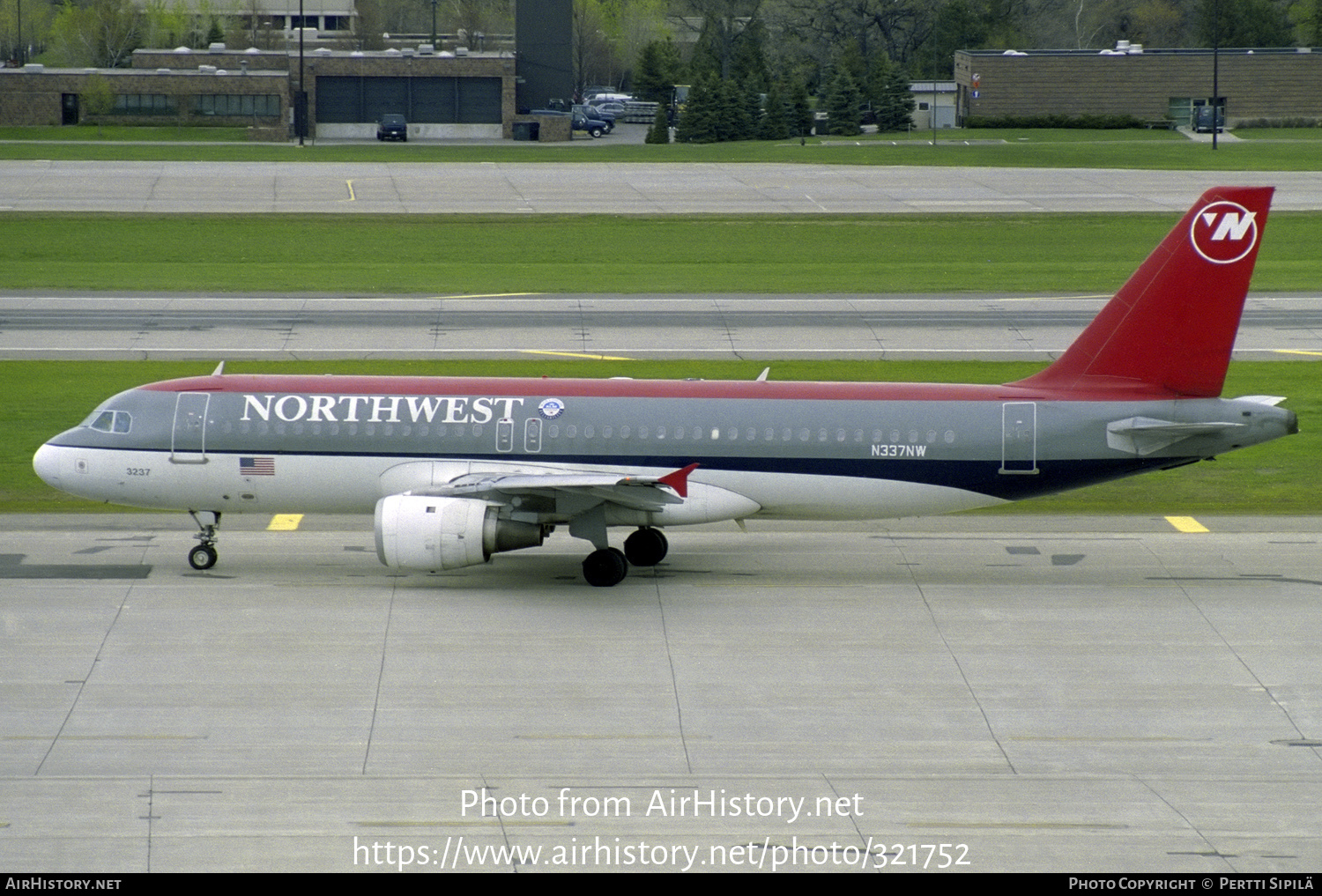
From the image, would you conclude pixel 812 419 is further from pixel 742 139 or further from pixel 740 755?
pixel 742 139

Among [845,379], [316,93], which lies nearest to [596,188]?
[316,93]

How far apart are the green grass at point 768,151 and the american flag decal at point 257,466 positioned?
84394mm

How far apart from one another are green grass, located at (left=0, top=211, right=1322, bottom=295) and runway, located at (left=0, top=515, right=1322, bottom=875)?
34.5 meters

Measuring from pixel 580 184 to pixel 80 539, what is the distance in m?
69.8

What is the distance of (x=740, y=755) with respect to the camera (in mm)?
21688

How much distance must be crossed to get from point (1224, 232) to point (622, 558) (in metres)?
13.0

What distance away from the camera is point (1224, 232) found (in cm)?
2928

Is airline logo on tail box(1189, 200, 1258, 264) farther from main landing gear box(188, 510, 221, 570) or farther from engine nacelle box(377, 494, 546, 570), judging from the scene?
main landing gear box(188, 510, 221, 570)

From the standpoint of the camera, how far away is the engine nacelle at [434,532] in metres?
27.7

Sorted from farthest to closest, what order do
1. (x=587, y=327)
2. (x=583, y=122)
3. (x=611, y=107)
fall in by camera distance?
1. (x=611, y=107)
2. (x=583, y=122)
3. (x=587, y=327)

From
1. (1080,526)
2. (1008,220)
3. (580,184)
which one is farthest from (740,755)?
(580,184)

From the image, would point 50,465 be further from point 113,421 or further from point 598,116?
point 598,116

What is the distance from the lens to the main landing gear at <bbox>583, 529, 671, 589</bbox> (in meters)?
29.4

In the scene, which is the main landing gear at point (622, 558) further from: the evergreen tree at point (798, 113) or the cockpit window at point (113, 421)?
the evergreen tree at point (798, 113)
